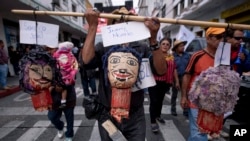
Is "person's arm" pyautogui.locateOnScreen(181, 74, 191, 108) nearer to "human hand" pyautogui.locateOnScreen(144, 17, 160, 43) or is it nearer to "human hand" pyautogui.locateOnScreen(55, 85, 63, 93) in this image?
"human hand" pyautogui.locateOnScreen(144, 17, 160, 43)

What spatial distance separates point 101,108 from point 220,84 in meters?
1.06

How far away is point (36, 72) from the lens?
6.45 feet

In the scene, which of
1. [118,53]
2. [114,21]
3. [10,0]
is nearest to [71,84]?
[114,21]

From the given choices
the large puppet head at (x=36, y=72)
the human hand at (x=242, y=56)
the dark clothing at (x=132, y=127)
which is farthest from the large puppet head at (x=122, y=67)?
the human hand at (x=242, y=56)

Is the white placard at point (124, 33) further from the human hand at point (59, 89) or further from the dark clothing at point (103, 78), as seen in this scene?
the human hand at point (59, 89)

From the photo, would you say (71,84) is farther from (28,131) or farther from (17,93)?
(17,93)

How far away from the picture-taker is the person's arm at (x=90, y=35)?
5.84ft

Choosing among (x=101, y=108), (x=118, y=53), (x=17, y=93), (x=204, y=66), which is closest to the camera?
(x=118, y=53)

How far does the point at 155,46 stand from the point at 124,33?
0.95 feet

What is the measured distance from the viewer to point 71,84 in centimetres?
340

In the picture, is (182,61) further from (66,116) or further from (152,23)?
(152,23)

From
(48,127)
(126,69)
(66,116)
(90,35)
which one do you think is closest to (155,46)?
(126,69)

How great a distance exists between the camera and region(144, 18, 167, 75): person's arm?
5.78ft

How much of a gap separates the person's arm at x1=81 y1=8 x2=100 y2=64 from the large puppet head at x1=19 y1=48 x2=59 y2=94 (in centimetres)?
40
